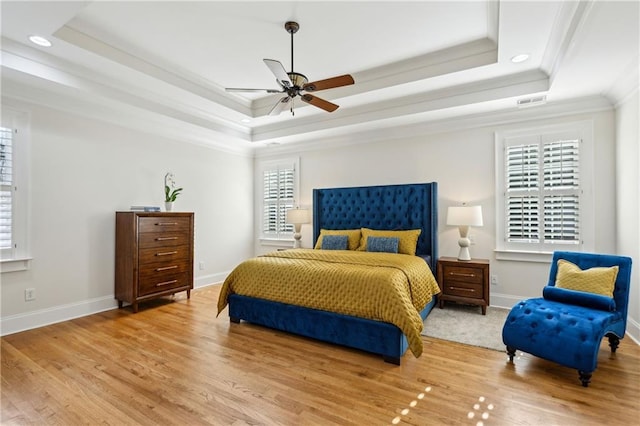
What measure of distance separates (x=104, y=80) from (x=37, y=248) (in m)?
2.04

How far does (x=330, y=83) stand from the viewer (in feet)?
9.08

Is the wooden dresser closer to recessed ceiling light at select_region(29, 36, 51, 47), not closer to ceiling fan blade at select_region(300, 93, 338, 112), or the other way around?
recessed ceiling light at select_region(29, 36, 51, 47)

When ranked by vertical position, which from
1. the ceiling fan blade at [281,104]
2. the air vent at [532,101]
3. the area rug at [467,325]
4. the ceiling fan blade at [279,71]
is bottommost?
the area rug at [467,325]

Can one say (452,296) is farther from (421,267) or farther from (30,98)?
(30,98)

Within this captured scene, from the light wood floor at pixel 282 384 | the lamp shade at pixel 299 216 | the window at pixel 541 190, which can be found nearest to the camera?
the light wood floor at pixel 282 384

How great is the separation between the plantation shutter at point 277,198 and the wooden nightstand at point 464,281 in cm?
299

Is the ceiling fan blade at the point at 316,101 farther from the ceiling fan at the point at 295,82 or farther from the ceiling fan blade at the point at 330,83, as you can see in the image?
the ceiling fan blade at the point at 330,83

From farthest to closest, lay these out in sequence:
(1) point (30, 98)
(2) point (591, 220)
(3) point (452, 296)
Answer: (3) point (452, 296) → (2) point (591, 220) → (1) point (30, 98)

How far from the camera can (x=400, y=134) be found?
16.3 feet

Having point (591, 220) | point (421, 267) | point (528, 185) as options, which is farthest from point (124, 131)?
point (591, 220)

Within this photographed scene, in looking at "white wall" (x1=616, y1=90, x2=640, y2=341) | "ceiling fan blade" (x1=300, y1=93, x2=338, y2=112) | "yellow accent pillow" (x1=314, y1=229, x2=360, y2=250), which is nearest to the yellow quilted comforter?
"yellow accent pillow" (x1=314, y1=229, x2=360, y2=250)

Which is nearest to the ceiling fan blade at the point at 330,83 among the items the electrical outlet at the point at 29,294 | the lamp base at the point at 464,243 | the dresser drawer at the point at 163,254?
the lamp base at the point at 464,243

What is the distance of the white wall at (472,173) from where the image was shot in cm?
372

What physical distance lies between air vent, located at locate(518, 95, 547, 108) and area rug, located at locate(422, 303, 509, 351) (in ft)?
8.52
